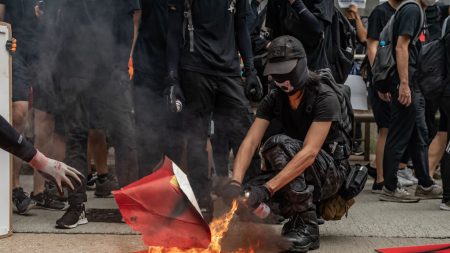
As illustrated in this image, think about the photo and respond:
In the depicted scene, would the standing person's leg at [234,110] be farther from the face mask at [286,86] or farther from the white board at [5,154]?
the white board at [5,154]

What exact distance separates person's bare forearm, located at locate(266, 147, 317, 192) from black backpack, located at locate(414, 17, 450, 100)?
1937 mm

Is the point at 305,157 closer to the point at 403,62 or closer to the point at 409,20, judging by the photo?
the point at 403,62

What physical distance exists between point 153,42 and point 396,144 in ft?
7.22

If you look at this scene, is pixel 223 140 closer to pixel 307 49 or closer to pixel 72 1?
pixel 307 49

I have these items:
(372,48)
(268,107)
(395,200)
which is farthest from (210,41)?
(372,48)

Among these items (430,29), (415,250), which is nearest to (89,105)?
(415,250)

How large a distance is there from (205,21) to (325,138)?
126 cm

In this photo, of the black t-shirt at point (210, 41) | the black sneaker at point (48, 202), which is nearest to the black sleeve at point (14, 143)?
the black t-shirt at point (210, 41)

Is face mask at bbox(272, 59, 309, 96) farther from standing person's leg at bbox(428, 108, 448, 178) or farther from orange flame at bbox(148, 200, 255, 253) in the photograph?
standing person's leg at bbox(428, 108, 448, 178)

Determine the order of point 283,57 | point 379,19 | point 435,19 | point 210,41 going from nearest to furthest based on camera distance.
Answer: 1. point 283,57
2. point 210,41
3. point 379,19
4. point 435,19

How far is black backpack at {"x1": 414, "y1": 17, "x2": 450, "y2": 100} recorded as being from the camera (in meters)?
5.23

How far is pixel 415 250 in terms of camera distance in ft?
12.2

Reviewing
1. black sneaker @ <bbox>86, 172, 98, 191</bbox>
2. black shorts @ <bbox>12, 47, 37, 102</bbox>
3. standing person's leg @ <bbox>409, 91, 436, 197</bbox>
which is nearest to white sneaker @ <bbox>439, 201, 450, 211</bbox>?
standing person's leg @ <bbox>409, 91, 436, 197</bbox>

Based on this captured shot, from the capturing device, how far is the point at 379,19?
605 cm
